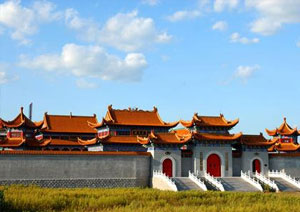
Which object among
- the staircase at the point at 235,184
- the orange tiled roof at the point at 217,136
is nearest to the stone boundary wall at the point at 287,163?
the orange tiled roof at the point at 217,136

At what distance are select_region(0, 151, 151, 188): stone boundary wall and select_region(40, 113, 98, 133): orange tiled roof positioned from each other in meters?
12.5

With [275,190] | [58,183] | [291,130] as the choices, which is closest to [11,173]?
[58,183]

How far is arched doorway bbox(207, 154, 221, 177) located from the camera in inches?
1908

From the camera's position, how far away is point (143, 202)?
2888 cm

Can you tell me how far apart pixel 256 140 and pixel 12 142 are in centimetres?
2564

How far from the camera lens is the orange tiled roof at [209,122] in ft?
162

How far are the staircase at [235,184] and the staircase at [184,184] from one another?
2954mm

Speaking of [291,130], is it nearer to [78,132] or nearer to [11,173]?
[78,132]

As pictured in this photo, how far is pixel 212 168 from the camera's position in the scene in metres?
48.6

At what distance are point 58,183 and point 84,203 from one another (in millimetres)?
14457

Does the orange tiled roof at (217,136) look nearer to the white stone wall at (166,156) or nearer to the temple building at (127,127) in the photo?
the white stone wall at (166,156)

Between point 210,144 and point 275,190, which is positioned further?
point 210,144

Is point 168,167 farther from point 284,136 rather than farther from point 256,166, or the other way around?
point 284,136

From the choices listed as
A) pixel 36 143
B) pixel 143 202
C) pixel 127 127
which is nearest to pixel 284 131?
pixel 127 127
